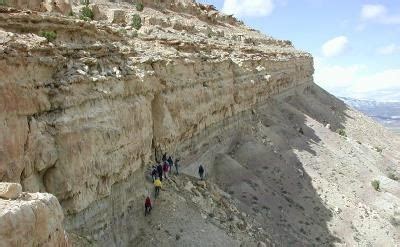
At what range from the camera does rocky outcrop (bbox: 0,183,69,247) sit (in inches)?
348

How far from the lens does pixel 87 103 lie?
17.1 meters

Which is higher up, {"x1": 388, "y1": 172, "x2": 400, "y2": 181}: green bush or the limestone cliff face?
the limestone cliff face

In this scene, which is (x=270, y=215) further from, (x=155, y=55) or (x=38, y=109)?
(x=38, y=109)

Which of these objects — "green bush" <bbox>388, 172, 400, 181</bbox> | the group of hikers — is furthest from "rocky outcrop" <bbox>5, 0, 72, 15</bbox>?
"green bush" <bbox>388, 172, 400, 181</bbox>

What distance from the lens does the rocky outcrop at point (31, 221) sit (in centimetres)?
883

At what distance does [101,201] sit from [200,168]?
35.5 feet

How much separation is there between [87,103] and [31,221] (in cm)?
819

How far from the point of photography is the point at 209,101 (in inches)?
1194

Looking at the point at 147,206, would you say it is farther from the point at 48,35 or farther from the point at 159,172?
the point at 48,35

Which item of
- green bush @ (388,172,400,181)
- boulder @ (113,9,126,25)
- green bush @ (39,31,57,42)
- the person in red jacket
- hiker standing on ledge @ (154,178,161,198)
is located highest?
green bush @ (39,31,57,42)

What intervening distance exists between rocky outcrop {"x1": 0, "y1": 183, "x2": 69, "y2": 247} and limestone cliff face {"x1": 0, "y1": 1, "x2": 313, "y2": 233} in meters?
4.04

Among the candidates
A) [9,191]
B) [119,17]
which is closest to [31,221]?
[9,191]

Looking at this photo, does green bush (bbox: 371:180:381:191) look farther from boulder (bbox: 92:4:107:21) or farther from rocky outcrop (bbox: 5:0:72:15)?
rocky outcrop (bbox: 5:0:72:15)

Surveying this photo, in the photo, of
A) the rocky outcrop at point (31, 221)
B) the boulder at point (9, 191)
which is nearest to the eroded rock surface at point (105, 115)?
the rocky outcrop at point (31, 221)
